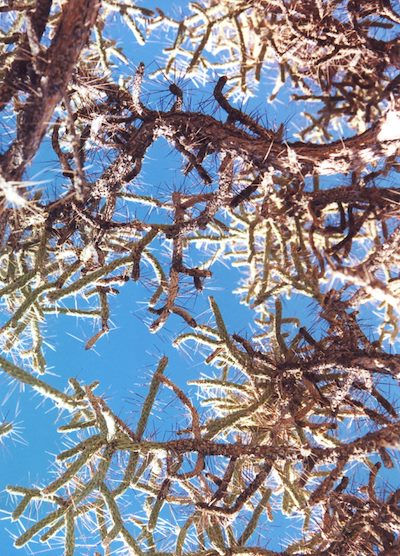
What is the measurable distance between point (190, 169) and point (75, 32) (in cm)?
99

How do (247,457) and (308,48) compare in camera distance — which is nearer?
(247,457)

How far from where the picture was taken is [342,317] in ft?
8.54

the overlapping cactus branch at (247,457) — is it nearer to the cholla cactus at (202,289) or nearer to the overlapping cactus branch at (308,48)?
the cholla cactus at (202,289)

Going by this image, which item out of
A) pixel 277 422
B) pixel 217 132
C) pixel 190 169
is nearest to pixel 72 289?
pixel 190 169

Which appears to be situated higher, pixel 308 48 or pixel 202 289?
pixel 308 48

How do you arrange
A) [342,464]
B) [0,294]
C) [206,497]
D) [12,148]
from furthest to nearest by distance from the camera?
[0,294] < [206,497] < [342,464] < [12,148]

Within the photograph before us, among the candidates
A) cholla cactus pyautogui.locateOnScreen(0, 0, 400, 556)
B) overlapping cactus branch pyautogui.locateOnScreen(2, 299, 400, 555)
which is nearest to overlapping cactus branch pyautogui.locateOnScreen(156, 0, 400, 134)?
cholla cactus pyautogui.locateOnScreen(0, 0, 400, 556)

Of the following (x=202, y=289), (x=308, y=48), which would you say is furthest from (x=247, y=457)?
(x=308, y=48)

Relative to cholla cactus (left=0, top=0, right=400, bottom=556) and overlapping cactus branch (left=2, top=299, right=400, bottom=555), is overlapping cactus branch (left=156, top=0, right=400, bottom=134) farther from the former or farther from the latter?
overlapping cactus branch (left=2, top=299, right=400, bottom=555)

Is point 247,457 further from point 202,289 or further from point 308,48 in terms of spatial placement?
point 308,48

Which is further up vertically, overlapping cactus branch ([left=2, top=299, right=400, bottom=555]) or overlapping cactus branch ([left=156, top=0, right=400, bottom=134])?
overlapping cactus branch ([left=156, top=0, right=400, bottom=134])

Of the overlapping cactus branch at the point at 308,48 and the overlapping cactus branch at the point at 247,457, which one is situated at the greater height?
the overlapping cactus branch at the point at 308,48

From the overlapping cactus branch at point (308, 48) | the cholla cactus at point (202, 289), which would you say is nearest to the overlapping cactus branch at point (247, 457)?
the cholla cactus at point (202, 289)

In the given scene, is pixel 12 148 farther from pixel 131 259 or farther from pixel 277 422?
pixel 277 422
